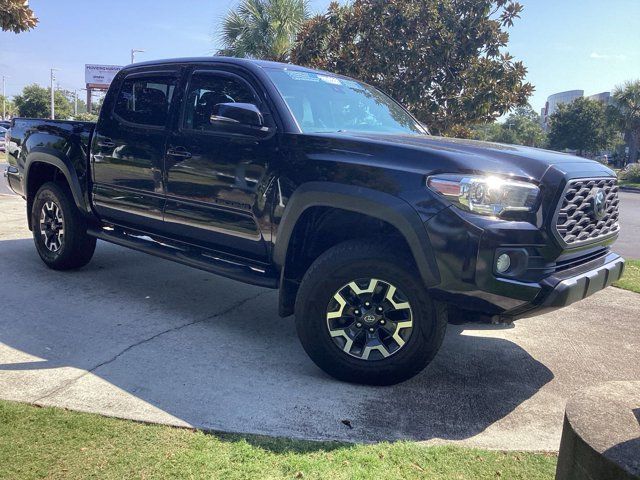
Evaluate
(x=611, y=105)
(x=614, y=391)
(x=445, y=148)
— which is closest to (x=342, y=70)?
(x=445, y=148)

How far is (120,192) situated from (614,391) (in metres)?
4.15

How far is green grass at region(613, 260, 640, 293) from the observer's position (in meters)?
6.73

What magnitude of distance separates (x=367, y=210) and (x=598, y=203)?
4.86ft

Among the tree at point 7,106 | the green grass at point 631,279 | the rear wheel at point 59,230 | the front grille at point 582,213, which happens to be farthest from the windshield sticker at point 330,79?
the tree at point 7,106

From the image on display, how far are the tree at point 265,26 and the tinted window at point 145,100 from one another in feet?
31.8

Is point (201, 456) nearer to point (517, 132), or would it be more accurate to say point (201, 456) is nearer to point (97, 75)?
point (97, 75)

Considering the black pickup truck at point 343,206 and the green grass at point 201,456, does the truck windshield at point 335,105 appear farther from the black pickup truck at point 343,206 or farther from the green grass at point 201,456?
the green grass at point 201,456

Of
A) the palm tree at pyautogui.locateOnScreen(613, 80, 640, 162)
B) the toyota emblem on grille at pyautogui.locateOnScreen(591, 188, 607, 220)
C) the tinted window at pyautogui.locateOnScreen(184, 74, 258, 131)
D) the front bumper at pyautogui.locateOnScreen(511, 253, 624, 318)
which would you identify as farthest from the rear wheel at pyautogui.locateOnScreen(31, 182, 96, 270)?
the palm tree at pyautogui.locateOnScreen(613, 80, 640, 162)

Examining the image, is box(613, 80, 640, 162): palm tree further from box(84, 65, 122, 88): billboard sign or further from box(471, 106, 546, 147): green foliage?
box(84, 65, 122, 88): billboard sign

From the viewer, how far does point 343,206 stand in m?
3.54

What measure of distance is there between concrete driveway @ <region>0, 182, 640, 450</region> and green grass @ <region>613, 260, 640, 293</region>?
0.96 metres

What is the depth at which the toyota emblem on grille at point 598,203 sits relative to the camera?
3610 millimetres

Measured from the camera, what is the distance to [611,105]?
48062 millimetres

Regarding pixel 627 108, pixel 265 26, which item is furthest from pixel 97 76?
pixel 265 26
